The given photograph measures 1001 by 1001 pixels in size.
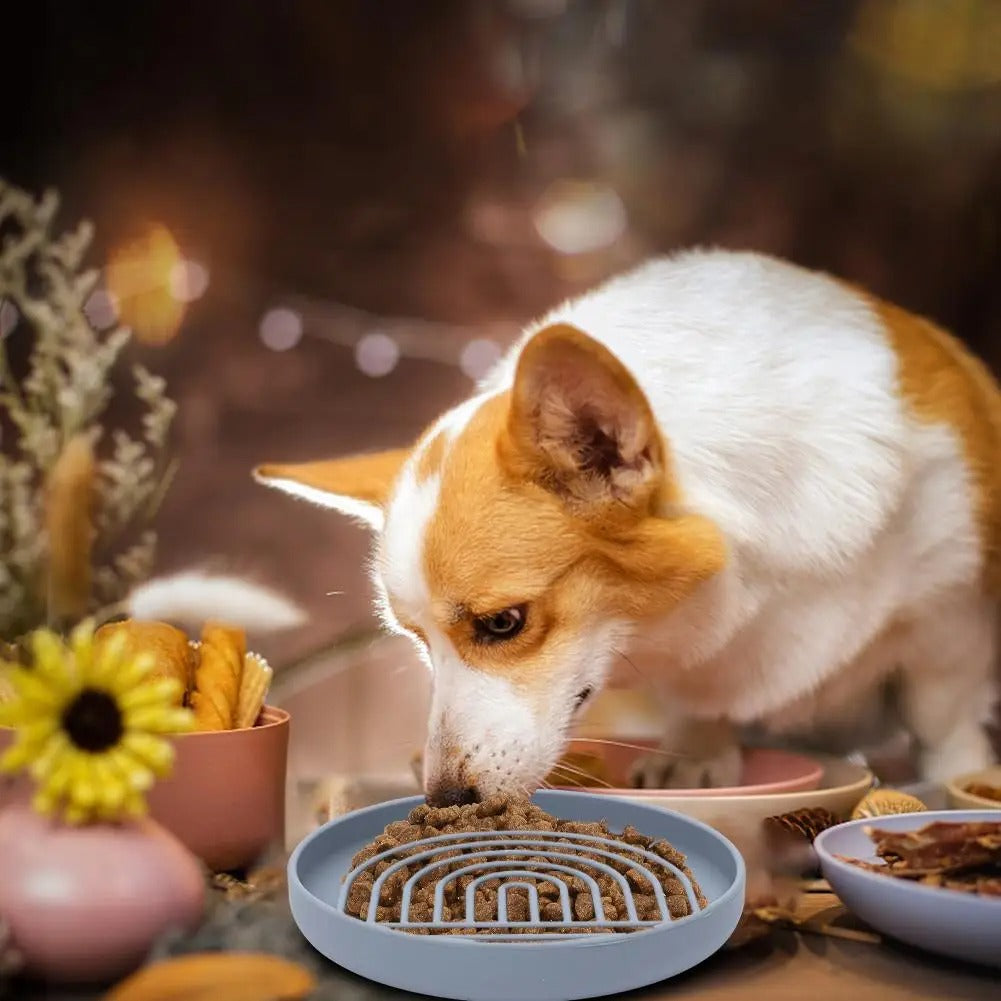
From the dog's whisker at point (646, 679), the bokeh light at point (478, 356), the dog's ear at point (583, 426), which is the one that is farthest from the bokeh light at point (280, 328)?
the dog's whisker at point (646, 679)

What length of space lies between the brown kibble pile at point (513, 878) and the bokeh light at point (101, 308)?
73 cm

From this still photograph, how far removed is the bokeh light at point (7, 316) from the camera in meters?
1.28

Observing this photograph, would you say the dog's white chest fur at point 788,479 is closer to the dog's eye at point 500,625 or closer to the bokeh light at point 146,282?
the dog's eye at point 500,625

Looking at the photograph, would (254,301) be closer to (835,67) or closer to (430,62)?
(430,62)

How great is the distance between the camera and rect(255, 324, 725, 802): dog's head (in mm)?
1034

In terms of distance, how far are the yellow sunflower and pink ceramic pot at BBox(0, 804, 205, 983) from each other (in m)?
0.02

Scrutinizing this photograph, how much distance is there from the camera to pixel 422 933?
821mm

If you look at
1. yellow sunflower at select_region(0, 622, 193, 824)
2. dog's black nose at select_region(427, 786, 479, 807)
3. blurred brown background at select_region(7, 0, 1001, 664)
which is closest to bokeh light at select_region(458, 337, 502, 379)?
blurred brown background at select_region(7, 0, 1001, 664)

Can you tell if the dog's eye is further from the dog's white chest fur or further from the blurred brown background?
the blurred brown background

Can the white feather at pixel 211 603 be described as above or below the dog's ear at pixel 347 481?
below

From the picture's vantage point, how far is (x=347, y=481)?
1.30 metres

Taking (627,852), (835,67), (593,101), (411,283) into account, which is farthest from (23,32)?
(627,852)

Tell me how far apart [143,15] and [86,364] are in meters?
0.44

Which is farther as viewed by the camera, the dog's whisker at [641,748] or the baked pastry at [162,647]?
the dog's whisker at [641,748]
